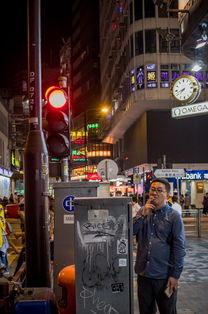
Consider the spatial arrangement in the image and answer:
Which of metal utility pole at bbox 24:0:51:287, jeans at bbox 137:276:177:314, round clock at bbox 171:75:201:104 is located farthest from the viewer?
round clock at bbox 171:75:201:104

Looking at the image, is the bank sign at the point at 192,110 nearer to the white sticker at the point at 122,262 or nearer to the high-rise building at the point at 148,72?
the white sticker at the point at 122,262

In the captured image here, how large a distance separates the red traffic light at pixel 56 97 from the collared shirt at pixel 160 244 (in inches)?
153

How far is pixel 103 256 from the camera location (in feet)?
14.3

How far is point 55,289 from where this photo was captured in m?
6.82

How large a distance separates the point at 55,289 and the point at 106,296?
8.79ft

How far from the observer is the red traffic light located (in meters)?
7.92

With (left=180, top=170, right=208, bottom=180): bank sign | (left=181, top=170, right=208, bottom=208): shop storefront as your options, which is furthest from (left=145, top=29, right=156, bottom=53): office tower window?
(left=181, top=170, right=208, bottom=208): shop storefront

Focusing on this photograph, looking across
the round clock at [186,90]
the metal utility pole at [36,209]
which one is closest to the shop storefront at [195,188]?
the round clock at [186,90]

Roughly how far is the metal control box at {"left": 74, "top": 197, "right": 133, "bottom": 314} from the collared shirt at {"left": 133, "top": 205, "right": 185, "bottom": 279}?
0.55 ft

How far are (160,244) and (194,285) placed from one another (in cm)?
502

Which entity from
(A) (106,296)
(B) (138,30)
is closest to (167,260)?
(A) (106,296)

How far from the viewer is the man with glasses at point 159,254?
14.2 feet

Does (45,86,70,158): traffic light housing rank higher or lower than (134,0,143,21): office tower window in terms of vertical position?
lower

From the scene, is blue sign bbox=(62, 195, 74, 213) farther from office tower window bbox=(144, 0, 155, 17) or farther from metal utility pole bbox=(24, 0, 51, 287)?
office tower window bbox=(144, 0, 155, 17)
